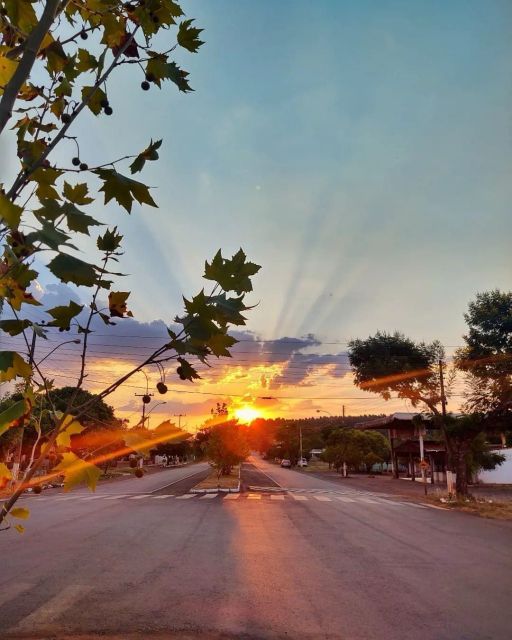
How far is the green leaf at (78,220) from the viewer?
1.53m

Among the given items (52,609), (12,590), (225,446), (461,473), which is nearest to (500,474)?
(461,473)

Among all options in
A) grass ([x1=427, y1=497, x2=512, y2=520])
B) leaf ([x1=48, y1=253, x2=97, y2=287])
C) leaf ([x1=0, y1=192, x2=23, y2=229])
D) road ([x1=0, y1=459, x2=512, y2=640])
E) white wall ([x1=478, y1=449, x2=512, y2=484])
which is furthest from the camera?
white wall ([x1=478, y1=449, x2=512, y2=484])

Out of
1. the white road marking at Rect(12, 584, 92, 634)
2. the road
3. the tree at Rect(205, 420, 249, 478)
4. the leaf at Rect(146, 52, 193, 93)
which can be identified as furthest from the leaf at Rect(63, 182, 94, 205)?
the tree at Rect(205, 420, 249, 478)

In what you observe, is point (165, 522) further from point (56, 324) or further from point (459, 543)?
point (56, 324)

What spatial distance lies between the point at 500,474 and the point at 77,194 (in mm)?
52959

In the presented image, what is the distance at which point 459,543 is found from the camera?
12.8 meters

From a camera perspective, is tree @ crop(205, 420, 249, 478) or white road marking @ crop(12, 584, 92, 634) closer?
white road marking @ crop(12, 584, 92, 634)

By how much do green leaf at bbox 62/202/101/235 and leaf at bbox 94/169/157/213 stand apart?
88 millimetres

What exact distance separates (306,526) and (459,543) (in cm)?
459

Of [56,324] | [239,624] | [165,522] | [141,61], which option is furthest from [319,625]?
[165,522]

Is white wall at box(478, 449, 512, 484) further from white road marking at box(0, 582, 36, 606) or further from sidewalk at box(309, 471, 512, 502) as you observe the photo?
white road marking at box(0, 582, 36, 606)

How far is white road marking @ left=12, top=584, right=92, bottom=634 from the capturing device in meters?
5.86

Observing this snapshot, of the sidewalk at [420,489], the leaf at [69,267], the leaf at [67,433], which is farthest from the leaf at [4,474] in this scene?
the sidewalk at [420,489]

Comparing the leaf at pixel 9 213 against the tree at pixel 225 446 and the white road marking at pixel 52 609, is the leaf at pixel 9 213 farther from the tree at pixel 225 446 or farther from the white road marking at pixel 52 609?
the tree at pixel 225 446
